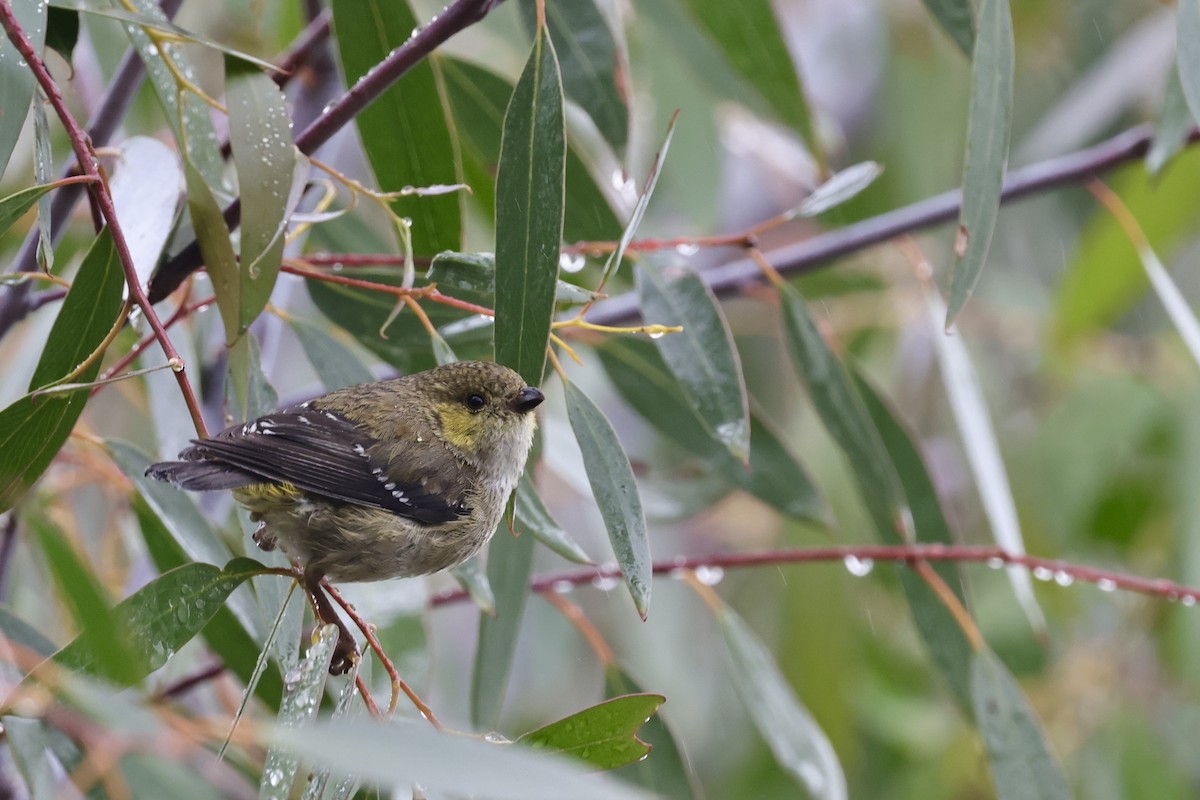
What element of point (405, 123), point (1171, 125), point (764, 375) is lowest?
point (764, 375)

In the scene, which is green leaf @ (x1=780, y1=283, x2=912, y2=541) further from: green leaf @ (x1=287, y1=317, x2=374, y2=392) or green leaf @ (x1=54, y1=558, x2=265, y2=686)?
green leaf @ (x1=54, y1=558, x2=265, y2=686)

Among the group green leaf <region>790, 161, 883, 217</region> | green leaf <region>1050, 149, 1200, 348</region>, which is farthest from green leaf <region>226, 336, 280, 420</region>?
green leaf <region>1050, 149, 1200, 348</region>

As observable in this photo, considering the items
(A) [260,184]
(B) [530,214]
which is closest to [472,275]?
Answer: (B) [530,214]

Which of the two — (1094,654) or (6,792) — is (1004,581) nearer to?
(1094,654)

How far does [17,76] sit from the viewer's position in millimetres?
1574

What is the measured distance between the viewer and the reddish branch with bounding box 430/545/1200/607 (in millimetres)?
2088

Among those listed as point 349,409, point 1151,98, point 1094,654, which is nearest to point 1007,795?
point 349,409

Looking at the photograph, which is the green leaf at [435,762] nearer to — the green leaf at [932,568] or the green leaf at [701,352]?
the green leaf at [701,352]

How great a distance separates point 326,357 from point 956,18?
1.09 m

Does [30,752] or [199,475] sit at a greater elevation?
[199,475]

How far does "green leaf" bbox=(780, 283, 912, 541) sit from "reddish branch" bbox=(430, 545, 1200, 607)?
9 centimetres

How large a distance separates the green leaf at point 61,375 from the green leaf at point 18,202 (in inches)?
3.5

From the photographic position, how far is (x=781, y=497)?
2.34 meters

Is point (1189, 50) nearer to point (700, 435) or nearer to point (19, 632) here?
point (700, 435)
